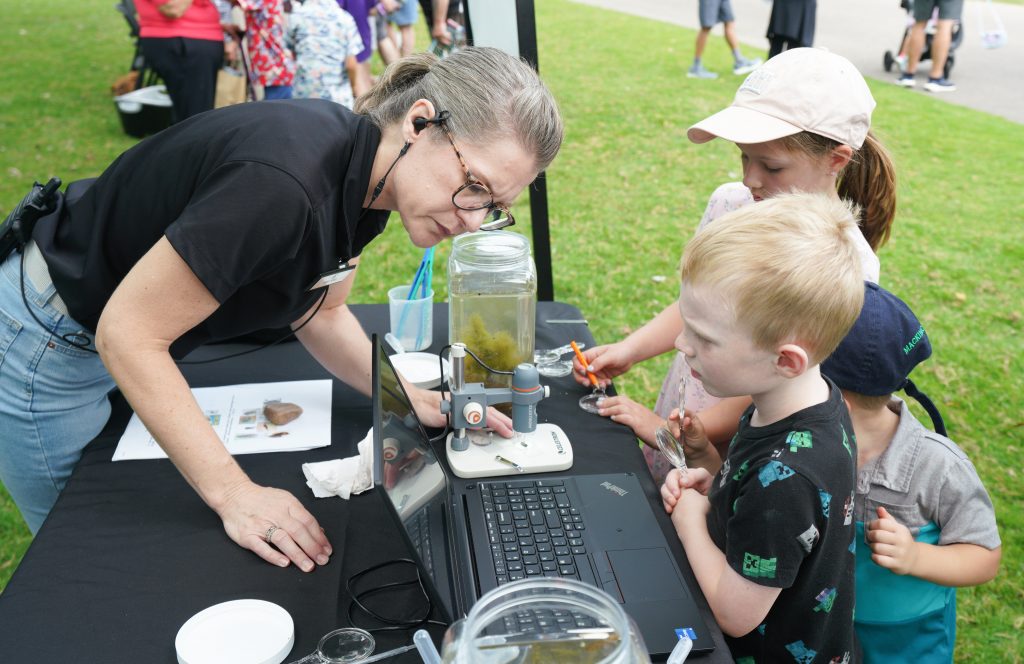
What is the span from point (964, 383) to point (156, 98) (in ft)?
Result: 19.3

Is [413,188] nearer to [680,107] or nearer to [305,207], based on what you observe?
[305,207]

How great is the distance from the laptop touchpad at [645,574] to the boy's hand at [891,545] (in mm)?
385

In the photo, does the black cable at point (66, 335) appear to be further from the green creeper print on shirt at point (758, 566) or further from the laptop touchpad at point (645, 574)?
the green creeper print on shirt at point (758, 566)

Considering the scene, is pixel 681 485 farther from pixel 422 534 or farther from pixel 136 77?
pixel 136 77

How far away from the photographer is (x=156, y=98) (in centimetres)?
631

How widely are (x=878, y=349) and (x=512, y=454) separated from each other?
0.67 metres

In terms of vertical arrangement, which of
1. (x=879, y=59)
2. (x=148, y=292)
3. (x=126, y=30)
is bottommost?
(x=879, y=59)

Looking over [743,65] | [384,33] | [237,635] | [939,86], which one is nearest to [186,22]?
[384,33]

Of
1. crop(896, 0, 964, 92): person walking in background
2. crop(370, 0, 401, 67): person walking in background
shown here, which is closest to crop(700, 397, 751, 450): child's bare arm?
crop(370, 0, 401, 67): person walking in background

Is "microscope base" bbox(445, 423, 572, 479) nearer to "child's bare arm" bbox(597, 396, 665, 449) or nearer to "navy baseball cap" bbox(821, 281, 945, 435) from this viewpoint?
"child's bare arm" bbox(597, 396, 665, 449)

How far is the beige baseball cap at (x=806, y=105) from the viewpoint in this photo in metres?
1.64

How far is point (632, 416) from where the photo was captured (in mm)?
1715

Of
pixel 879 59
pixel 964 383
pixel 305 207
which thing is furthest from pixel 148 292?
pixel 879 59

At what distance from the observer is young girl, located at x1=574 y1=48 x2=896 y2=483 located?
1.64 metres
